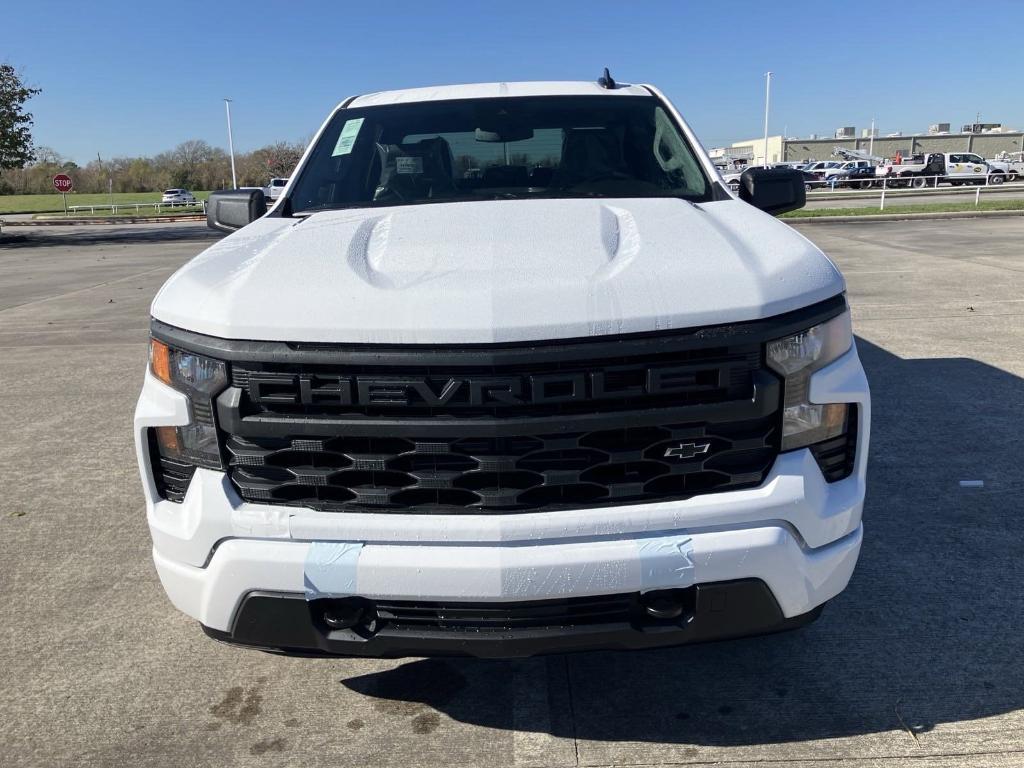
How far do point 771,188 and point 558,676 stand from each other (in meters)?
2.24

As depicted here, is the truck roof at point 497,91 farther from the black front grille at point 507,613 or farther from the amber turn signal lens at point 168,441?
the black front grille at point 507,613

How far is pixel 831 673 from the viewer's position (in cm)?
274

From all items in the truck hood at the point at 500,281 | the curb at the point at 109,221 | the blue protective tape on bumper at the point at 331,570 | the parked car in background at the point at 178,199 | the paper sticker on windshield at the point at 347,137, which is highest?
the paper sticker on windshield at the point at 347,137

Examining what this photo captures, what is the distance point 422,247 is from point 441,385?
568 mm

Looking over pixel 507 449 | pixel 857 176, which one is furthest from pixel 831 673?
pixel 857 176

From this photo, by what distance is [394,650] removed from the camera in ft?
7.06

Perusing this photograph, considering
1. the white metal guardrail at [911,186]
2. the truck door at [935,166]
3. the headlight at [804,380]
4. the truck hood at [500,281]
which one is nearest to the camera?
the truck hood at [500,281]

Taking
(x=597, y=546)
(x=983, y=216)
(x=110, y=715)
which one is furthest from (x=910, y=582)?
(x=983, y=216)

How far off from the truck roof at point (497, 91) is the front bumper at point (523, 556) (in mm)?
2310

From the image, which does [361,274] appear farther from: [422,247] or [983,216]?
[983,216]

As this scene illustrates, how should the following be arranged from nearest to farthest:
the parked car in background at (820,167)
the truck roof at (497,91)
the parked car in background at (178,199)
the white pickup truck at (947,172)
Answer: the truck roof at (497,91), the white pickup truck at (947,172), the parked car in background at (820,167), the parked car in background at (178,199)

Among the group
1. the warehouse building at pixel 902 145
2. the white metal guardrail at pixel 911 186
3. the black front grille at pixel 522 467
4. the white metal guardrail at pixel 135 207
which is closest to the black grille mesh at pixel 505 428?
the black front grille at pixel 522 467

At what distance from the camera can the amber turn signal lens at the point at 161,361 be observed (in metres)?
2.27

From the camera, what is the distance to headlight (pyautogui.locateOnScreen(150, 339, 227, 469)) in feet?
7.13
